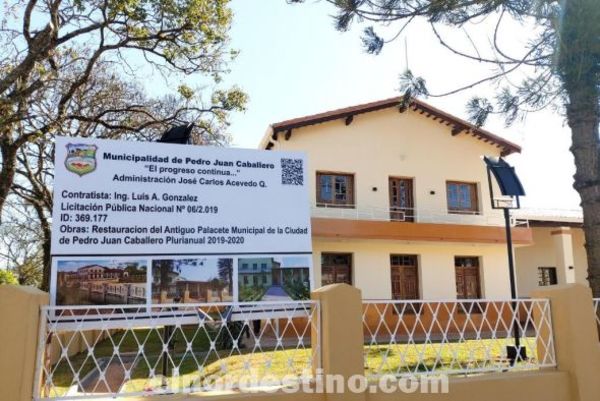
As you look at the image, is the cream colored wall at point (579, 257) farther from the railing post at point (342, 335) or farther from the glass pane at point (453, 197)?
the railing post at point (342, 335)

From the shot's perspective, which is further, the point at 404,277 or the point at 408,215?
the point at 408,215

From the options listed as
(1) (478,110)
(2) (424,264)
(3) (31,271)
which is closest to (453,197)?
(2) (424,264)

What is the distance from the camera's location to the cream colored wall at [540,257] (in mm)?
19438

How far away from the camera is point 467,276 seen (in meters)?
17.4

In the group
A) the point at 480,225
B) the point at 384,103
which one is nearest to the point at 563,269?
the point at 480,225

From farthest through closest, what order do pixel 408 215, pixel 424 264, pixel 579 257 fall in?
pixel 579 257 → pixel 408 215 → pixel 424 264

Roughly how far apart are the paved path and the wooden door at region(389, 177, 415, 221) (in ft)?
42.2

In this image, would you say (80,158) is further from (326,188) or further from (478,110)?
(326,188)

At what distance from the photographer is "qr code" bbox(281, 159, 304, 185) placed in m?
4.79

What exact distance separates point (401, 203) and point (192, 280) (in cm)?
1375

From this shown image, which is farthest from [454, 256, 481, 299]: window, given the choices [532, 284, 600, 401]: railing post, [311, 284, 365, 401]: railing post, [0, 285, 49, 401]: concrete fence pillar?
[0, 285, 49, 401]: concrete fence pillar

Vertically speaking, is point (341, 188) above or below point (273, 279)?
above

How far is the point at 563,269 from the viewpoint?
54.5 feet

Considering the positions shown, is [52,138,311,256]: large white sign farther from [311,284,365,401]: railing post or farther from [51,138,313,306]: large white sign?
[311,284,365,401]: railing post
